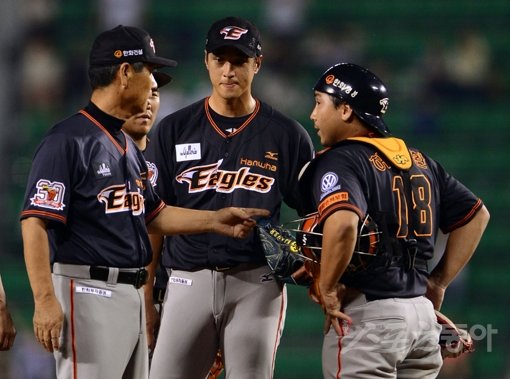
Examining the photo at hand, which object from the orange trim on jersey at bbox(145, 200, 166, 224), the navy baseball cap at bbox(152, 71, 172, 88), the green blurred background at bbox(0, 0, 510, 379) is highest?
the navy baseball cap at bbox(152, 71, 172, 88)

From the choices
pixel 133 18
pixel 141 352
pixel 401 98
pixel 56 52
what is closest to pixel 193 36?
pixel 133 18

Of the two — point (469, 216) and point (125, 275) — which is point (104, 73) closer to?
point (125, 275)

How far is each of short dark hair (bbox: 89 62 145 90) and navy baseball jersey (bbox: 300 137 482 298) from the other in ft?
2.58

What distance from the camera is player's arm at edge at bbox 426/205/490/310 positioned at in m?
4.02

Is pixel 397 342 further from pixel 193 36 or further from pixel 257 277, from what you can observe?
pixel 193 36

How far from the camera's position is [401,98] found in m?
10.0

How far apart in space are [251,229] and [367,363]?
0.77 m

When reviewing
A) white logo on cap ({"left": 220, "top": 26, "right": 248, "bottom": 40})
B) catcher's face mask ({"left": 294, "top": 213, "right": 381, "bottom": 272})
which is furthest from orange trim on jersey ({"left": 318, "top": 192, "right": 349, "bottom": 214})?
white logo on cap ({"left": 220, "top": 26, "right": 248, "bottom": 40})

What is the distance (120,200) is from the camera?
11.9 ft

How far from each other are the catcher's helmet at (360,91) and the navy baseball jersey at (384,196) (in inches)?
4.6

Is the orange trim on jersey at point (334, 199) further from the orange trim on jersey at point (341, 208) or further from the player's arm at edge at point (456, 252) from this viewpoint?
the player's arm at edge at point (456, 252)

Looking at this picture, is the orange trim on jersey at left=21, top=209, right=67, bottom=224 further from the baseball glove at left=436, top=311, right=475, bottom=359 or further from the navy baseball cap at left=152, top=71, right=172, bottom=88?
the baseball glove at left=436, top=311, right=475, bottom=359

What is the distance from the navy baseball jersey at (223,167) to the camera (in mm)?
4117

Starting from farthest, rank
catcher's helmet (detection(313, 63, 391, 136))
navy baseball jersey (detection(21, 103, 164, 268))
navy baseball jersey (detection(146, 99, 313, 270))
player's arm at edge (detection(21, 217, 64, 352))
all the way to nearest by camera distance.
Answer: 1. navy baseball jersey (detection(146, 99, 313, 270))
2. catcher's helmet (detection(313, 63, 391, 136))
3. navy baseball jersey (detection(21, 103, 164, 268))
4. player's arm at edge (detection(21, 217, 64, 352))
